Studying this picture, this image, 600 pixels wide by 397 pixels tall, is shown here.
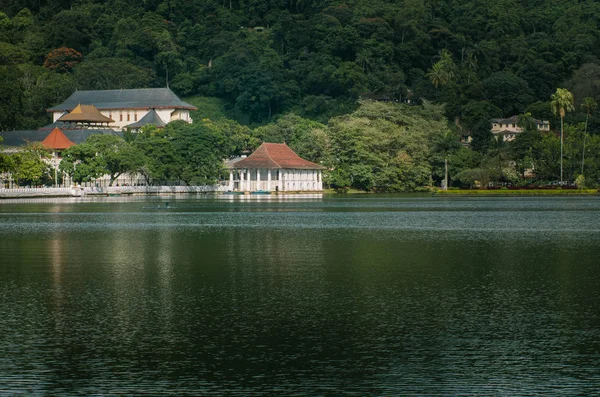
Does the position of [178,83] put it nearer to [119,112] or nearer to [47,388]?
[119,112]

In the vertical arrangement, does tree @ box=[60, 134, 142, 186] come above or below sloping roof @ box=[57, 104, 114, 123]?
below

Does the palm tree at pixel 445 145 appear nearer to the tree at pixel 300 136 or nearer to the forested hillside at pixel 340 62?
the tree at pixel 300 136

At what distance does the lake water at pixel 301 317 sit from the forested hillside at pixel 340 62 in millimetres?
119988

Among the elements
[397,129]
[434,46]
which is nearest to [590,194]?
[397,129]

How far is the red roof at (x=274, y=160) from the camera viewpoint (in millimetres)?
129875

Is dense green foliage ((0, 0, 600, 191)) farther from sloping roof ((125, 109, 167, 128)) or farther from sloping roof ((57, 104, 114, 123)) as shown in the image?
sloping roof ((57, 104, 114, 123))

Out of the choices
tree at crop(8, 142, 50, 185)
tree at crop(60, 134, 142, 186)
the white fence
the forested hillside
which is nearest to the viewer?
tree at crop(8, 142, 50, 185)

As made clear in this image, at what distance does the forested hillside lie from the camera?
16275cm

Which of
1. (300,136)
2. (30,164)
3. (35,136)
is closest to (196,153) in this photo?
(300,136)

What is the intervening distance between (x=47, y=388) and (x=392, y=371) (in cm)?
589

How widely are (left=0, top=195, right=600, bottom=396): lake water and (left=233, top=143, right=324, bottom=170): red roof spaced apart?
86.2 metres

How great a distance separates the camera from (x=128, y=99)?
564 feet

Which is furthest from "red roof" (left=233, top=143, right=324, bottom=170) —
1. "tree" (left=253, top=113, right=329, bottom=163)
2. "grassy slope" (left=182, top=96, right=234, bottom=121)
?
"grassy slope" (left=182, top=96, right=234, bottom=121)

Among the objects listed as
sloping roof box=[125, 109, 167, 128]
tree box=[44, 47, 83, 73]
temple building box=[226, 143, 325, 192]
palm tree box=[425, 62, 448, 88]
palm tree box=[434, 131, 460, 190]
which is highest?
tree box=[44, 47, 83, 73]
